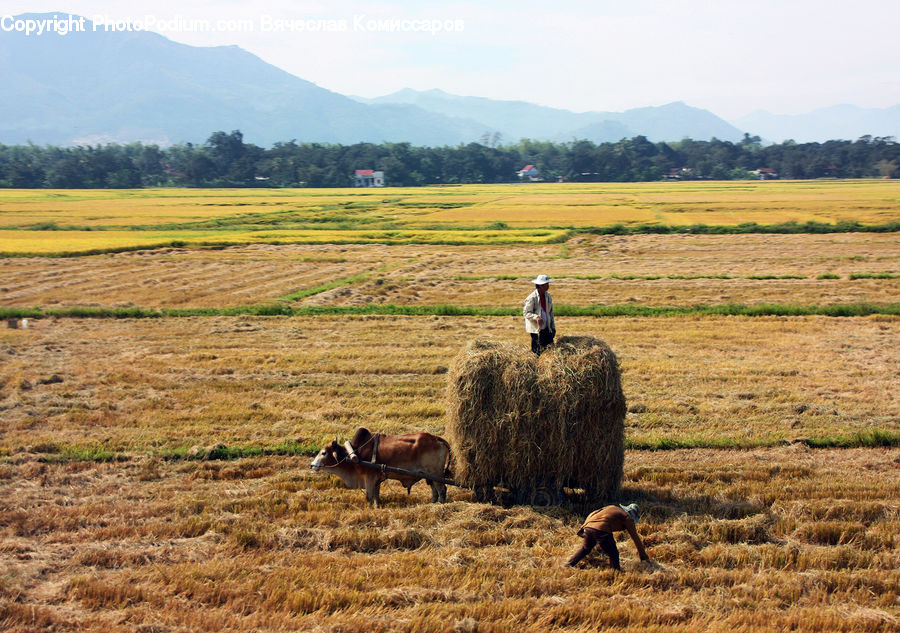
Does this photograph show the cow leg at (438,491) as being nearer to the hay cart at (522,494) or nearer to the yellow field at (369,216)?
the hay cart at (522,494)

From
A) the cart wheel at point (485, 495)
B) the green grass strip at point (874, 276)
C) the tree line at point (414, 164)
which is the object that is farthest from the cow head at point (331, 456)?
the tree line at point (414, 164)

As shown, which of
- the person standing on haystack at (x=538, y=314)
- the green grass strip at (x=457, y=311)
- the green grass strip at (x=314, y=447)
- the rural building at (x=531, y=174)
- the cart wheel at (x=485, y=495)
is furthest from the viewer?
the rural building at (x=531, y=174)

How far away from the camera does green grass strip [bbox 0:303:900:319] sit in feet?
71.2

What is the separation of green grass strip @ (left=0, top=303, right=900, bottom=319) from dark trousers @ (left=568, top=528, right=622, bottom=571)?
49.5ft

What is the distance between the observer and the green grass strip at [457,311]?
21703mm

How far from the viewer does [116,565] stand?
22.9 feet

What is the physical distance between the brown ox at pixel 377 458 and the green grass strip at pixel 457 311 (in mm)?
13629

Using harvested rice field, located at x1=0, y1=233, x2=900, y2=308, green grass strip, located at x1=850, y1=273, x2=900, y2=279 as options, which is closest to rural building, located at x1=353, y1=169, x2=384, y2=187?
harvested rice field, located at x1=0, y1=233, x2=900, y2=308

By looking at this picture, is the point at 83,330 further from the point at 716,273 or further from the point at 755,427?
the point at 716,273

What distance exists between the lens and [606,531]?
22.5 feet

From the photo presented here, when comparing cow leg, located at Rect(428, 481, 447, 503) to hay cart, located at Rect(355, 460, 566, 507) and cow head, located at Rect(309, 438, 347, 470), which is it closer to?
hay cart, located at Rect(355, 460, 566, 507)

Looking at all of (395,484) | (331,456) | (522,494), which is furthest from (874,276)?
(331,456)

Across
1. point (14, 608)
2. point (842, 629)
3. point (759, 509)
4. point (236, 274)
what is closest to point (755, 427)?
point (759, 509)

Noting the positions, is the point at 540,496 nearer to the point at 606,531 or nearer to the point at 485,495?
the point at 485,495
